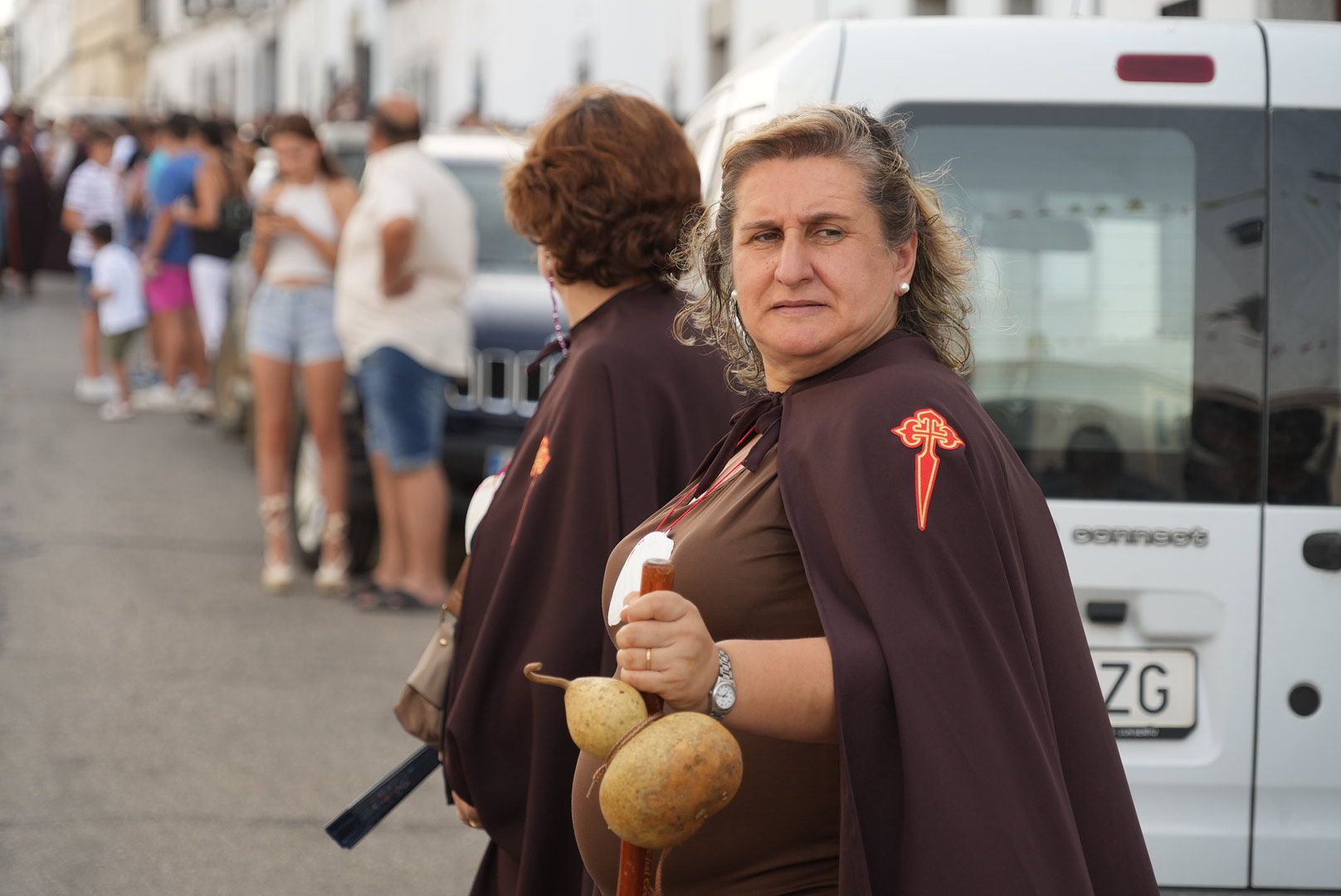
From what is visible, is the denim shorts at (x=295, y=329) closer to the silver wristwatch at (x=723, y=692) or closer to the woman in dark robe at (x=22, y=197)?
the silver wristwatch at (x=723, y=692)

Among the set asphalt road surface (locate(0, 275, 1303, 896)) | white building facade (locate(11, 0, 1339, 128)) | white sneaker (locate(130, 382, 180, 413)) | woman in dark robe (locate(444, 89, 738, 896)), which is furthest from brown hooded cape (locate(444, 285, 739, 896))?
white sneaker (locate(130, 382, 180, 413))

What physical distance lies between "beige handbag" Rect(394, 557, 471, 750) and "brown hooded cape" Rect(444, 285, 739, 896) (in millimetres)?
46

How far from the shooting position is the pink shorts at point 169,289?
512 inches

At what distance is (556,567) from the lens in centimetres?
307

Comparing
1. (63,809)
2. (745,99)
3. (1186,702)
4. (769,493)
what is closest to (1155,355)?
(1186,702)

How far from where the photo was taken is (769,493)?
7.45 feet

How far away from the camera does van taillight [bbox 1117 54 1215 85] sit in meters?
3.69

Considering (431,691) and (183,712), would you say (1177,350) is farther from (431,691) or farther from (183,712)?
(183,712)

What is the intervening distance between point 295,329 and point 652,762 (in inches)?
239

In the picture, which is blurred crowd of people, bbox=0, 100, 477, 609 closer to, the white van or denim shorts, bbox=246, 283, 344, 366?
denim shorts, bbox=246, 283, 344, 366

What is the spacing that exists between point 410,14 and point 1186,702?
27.3 m

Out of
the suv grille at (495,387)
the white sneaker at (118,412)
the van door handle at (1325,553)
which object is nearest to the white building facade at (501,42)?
the van door handle at (1325,553)

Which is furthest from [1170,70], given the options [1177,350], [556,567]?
[556,567]

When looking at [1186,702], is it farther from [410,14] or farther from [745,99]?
[410,14]
